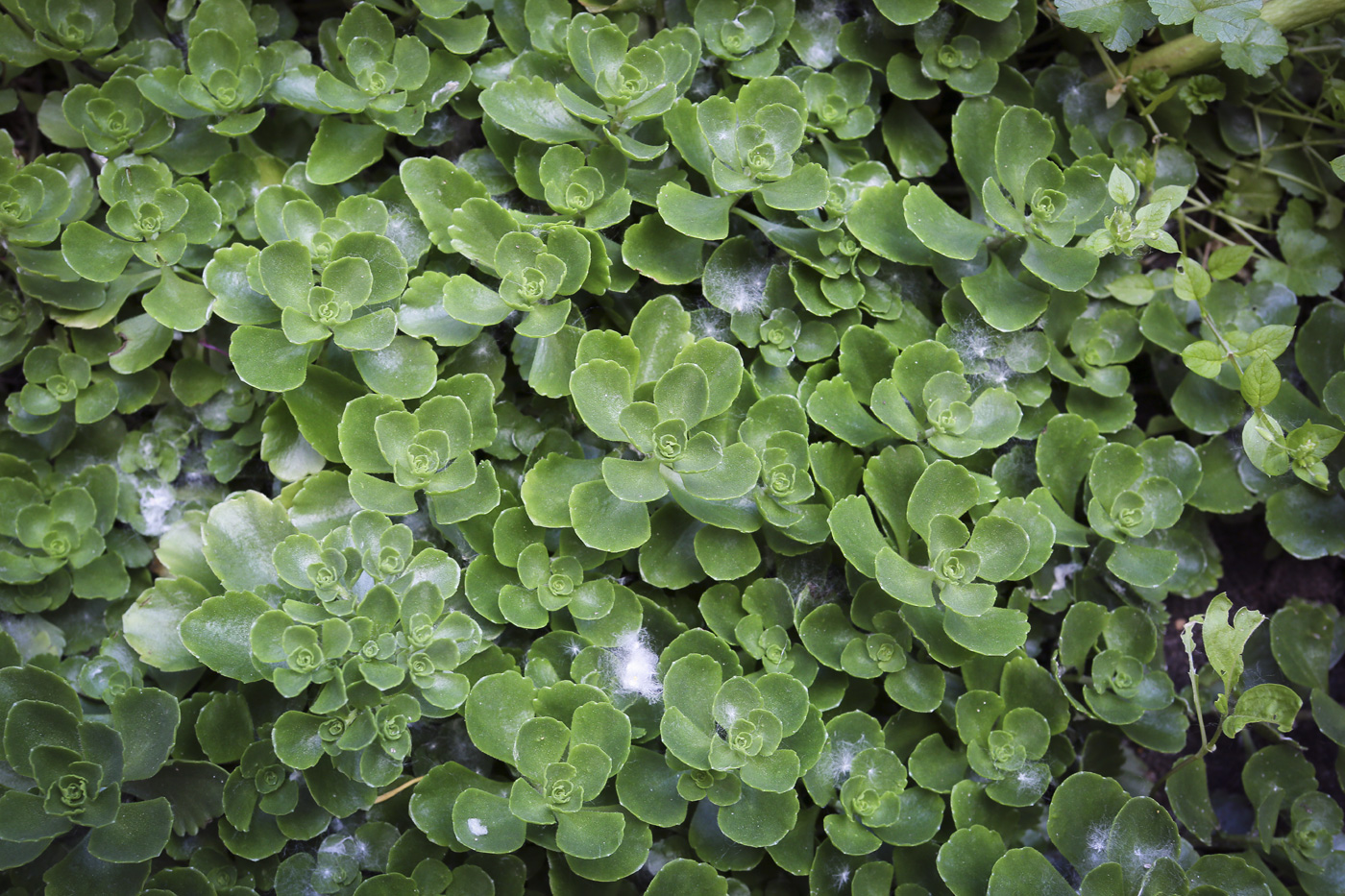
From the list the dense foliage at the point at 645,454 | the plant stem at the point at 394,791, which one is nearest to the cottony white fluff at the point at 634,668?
the dense foliage at the point at 645,454

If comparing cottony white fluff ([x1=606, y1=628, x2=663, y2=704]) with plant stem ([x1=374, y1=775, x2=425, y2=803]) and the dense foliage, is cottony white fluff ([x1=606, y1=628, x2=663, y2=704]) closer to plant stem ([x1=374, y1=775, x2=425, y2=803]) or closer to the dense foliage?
the dense foliage

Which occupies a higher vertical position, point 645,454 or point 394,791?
point 645,454

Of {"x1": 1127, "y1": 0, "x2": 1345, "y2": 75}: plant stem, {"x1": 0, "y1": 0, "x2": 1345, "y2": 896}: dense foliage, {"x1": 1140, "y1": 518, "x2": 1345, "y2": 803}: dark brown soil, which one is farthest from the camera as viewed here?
{"x1": 1140, "y1": 518, "x2": 1345, "y2": 803}: dark brown soil

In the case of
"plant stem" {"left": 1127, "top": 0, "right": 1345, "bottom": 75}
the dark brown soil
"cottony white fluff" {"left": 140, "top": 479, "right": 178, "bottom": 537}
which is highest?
"plant stem" {"left": 1127, "top": 0, "right": 1345, "bottom": 75}

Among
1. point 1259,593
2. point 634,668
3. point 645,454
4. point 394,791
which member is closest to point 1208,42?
point 1259,593

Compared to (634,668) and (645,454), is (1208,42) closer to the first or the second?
(645,454)

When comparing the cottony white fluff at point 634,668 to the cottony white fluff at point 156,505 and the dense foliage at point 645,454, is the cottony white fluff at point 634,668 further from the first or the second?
the cottony white fluff at point 156,505

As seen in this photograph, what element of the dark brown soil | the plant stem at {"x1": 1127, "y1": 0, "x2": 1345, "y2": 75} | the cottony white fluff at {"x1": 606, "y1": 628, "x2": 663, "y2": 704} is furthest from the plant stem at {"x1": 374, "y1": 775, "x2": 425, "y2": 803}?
the plant stem at {"x1": 1127, "y1": 0, "x2": 1345, "y2": 75}
